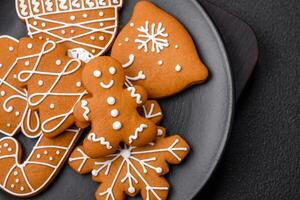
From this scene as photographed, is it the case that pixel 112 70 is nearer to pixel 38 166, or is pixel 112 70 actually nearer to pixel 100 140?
pixel 100 140

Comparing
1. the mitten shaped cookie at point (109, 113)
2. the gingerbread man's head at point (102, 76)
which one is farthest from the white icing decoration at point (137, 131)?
the gingerbread man's head at point (102, 76)

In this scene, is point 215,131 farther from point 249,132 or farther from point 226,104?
point 249,132

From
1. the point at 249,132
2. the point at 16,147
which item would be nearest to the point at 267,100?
the point at 249,132

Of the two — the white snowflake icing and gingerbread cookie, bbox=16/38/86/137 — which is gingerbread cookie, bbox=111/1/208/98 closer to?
the white snowflake icing

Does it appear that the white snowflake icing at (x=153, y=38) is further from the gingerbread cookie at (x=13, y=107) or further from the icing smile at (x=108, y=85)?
the gingerbread cookie at (x=13, y=107)

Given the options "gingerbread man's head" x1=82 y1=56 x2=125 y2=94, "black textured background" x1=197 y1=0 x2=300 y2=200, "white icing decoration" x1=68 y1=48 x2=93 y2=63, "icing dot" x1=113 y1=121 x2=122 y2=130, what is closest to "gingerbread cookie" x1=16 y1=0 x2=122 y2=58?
"white icing decoration" x1=68 y1=48 x2=93 y2=63

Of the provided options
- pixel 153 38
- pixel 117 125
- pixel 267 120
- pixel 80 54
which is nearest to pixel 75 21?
pixel 80 54
